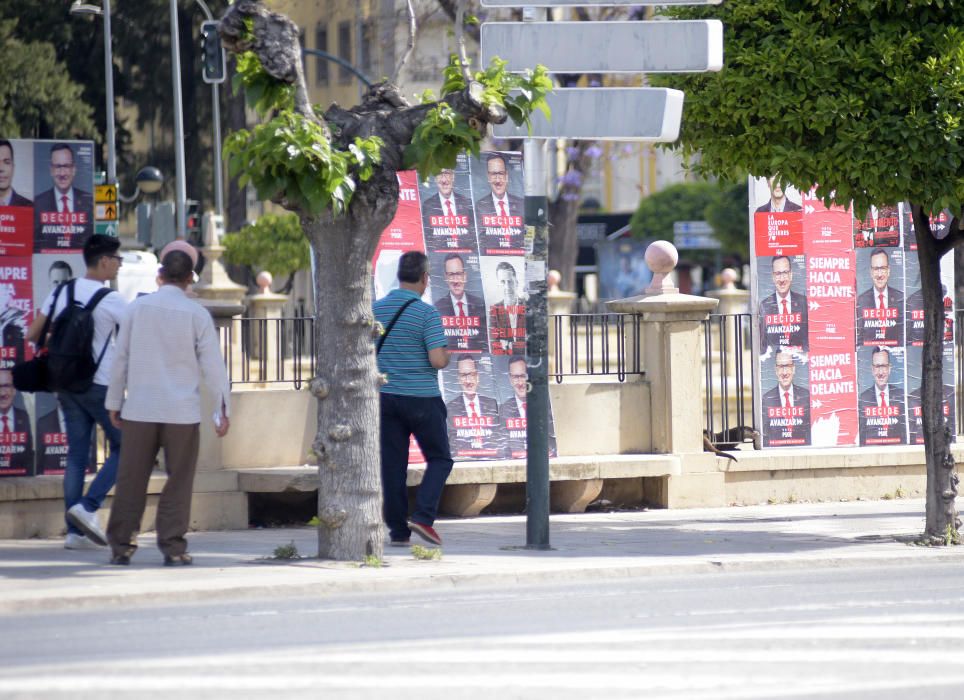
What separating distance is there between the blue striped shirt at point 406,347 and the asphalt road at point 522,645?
6.07 feet

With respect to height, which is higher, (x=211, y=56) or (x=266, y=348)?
(x=211, y=56)

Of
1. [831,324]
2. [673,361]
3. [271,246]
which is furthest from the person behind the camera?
[271,246]

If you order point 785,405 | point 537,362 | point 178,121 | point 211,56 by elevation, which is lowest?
point 785,405

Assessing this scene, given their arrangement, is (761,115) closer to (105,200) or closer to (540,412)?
(540,412)

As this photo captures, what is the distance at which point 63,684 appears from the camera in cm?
651

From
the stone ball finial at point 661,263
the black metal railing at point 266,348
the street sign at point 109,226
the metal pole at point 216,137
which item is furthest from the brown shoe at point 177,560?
the metal pole at point 216,137

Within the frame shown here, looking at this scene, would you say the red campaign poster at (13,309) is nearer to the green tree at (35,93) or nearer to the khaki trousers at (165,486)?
the khaki trousers at (165,486)

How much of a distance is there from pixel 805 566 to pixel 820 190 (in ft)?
8.74

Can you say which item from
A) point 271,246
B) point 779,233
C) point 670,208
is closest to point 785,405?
point 779,233

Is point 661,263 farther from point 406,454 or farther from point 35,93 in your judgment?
point 35,93

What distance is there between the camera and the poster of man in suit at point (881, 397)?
14297mm

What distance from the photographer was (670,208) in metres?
67.6

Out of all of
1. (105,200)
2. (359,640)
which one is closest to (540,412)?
(359,640)

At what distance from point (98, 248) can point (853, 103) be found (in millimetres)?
5170
